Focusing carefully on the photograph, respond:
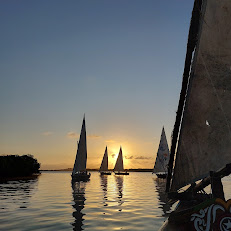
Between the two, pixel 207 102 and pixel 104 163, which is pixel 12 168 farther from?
pixel 207 102

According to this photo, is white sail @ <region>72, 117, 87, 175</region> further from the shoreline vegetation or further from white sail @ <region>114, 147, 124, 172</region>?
white sail @ <region>114, 147, 124, 172</region>

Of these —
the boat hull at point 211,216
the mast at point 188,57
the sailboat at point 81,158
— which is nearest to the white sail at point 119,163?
the sailboat at point 81,158

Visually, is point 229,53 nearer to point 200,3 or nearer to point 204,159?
point 200,3

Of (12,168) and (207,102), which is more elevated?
(207,102)

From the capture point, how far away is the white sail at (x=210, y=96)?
730 cm

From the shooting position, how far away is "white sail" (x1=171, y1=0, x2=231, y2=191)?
7.30m

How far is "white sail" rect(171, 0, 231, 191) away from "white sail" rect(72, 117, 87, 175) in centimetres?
6087

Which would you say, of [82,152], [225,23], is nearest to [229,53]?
[225,23]

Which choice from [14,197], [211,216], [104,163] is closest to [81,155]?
[14,197]

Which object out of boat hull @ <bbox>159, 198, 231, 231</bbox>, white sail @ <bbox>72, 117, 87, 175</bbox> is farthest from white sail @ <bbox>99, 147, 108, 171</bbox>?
boat hull @ <bbox>159, 198, 231, 231</bbox>

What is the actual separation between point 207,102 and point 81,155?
6235 centimetres

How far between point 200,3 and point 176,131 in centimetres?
409

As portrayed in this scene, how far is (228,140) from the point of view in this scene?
723 centimetres

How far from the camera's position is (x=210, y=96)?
7621mm
